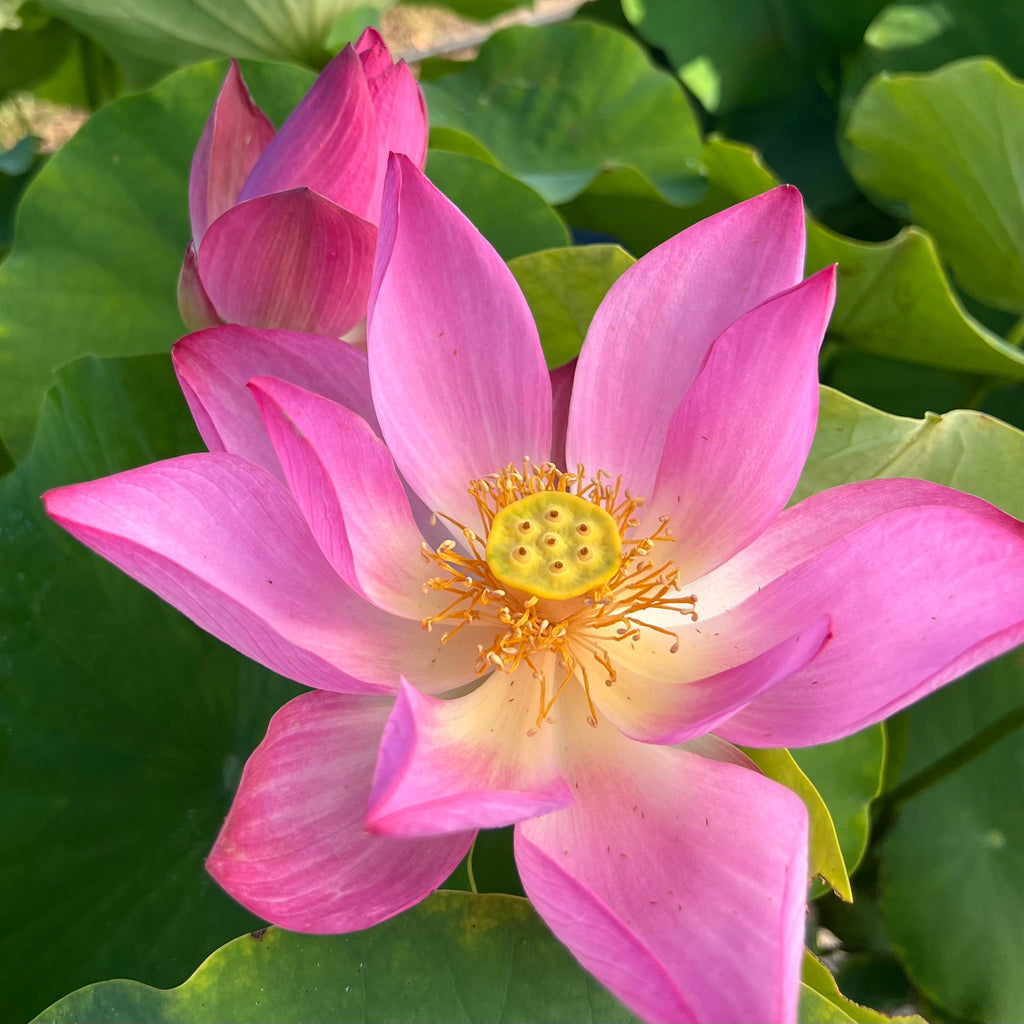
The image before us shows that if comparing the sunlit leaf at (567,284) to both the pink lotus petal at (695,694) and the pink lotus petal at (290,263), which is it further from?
the pink lotus petal at (695,694)

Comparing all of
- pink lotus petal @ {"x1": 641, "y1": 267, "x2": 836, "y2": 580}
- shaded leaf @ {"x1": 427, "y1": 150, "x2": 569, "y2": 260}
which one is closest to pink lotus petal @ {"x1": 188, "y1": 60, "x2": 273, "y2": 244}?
shaded leaf @ {"x1": 427, "y1": 150, "x2": 569, "y2": 260}

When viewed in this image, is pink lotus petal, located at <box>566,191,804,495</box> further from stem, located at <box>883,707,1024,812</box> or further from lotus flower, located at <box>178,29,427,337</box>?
stem, located at <box>883,707,1024,812</box>

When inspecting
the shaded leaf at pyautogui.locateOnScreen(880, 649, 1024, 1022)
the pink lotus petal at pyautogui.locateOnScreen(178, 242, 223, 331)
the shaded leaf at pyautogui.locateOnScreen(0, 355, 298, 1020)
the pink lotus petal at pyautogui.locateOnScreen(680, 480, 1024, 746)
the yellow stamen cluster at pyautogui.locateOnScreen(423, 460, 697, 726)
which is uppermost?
the pink lotus petal at pyautogui.locateOnScreen(178, 242, 223, 331)

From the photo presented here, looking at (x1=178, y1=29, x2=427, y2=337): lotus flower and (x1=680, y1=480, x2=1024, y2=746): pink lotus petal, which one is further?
(x1=178, y1=29, x2=427, y2=337): lotus flower

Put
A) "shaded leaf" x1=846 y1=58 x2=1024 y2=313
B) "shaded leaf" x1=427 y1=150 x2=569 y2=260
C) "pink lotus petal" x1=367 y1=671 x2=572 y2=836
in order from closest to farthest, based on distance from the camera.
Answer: "pink lotus petal" x1=367 y1=671 x2=572 y2=836, "shaded leaf" x1=427 y1=150 x2=569 y2=260, "shaded leaf" x1=846 y1=58 x2=1024 y2=313

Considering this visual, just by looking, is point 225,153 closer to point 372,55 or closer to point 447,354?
point 372,55

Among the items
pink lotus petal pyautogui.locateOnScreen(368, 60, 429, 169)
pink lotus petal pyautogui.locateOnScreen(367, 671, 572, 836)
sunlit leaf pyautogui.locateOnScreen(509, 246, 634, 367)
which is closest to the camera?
pink lotus petal pyautogui.locateOnScreen(367, 671, 572, 836)

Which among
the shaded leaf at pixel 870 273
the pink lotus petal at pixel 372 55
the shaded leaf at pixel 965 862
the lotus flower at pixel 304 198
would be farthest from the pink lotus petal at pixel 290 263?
the shaded leaf at pixel 965 862
